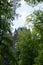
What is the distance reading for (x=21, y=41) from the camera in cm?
4147

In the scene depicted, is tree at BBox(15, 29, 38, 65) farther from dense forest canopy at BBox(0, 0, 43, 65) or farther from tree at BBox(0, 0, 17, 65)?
tree at BBox(0, 0, 17, 65)

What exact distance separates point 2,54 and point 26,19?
1105cm

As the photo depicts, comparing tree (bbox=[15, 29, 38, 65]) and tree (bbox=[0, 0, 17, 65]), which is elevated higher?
tree (bbox=[0, 0, 17, 65])

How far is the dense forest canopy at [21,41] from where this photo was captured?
1475cm

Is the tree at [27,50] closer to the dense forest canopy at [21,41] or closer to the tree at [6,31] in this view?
the dense forest canopy at [21,41]

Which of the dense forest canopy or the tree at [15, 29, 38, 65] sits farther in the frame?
the tree at [15, 29, 38, 65]

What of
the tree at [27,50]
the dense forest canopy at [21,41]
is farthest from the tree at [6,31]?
the tree at [27,50]

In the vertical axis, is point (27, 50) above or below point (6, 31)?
below

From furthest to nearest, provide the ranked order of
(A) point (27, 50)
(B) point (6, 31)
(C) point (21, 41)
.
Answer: (C) point (21, 41) → (A) point (27, 50) → (B) point (6, 31)

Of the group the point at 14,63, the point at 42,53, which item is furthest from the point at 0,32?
the point at 42,53

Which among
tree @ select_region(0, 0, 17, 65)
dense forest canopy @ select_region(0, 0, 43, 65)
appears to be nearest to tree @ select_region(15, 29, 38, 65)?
dense forest canopy @ select_region(0, 0, 43, 65)

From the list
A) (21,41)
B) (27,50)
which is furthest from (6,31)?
(21,41)

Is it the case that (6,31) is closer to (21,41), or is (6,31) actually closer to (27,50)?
(27,50)

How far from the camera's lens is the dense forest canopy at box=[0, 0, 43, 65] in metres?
14.8
